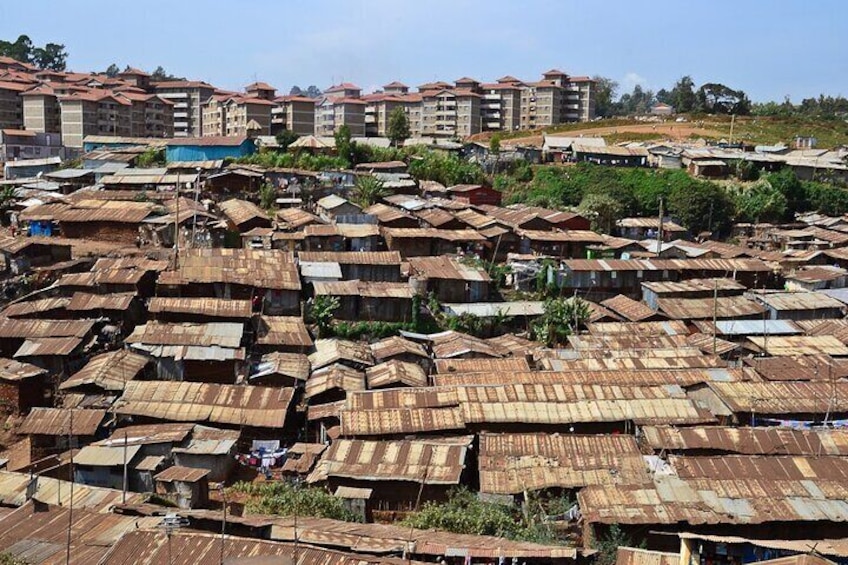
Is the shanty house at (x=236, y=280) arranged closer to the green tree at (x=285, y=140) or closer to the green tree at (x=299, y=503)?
the green tree at (x=299, y=503)

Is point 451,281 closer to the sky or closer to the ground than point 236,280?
closer to the ground

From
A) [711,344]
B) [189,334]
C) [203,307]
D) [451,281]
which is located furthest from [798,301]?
[189,334]

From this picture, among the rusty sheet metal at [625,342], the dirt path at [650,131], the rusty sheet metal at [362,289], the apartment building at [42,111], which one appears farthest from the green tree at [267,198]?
the apartment building at [42,111]

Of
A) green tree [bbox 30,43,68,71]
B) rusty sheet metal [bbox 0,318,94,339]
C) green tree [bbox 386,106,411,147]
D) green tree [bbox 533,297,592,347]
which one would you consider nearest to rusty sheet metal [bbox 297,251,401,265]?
green tree [bbox 533,297,592,347]

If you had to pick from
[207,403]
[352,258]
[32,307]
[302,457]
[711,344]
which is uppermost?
[352,258]

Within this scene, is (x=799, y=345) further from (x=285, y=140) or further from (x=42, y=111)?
(x=42, y=111)

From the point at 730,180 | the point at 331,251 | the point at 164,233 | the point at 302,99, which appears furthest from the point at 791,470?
the point at 302,99
